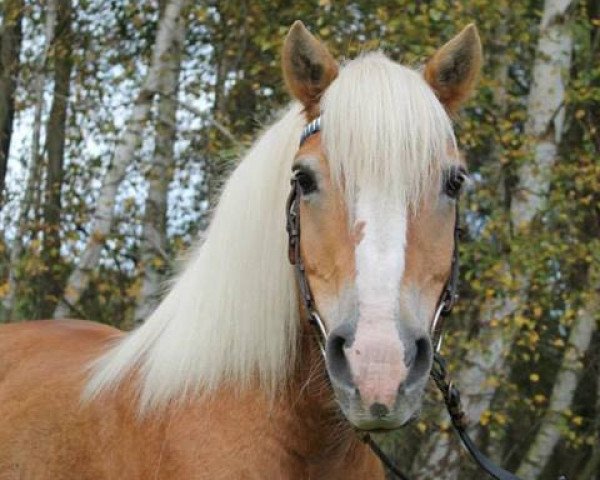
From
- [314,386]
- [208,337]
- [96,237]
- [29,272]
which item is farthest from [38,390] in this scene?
[29,272]

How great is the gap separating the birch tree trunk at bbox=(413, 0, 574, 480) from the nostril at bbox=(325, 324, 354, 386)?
6.08 metres

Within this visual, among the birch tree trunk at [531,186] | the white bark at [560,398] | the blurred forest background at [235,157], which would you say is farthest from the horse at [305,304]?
the white bark at [560,398]

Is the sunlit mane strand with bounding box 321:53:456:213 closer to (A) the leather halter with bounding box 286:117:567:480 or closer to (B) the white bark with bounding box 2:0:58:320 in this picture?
(A) the leather halter with bounding box 286:117:567:480

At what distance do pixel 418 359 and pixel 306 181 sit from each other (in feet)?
2.29

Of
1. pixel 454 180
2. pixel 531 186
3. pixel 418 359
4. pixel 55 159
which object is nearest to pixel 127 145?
pixel 531 186

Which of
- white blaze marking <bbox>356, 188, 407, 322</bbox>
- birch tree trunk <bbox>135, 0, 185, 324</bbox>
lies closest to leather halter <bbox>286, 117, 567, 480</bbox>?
white blaze marking <bbox>356, 188, 407, 322</bbox>

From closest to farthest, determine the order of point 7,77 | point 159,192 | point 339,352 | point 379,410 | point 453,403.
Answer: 1. point 379,410
2. point 339,352
3. point 453,403
4. point 159,192
5. point 7,77

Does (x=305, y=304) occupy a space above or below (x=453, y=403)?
above

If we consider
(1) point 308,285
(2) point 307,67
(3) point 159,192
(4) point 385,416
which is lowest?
(4) point 385,416

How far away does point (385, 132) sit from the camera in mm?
3348

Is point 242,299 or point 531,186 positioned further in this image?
point 531,186

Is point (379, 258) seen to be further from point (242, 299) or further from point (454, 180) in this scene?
point (242, 299)

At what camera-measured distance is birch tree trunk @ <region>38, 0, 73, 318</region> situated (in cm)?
934

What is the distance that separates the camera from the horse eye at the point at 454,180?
343 cm
